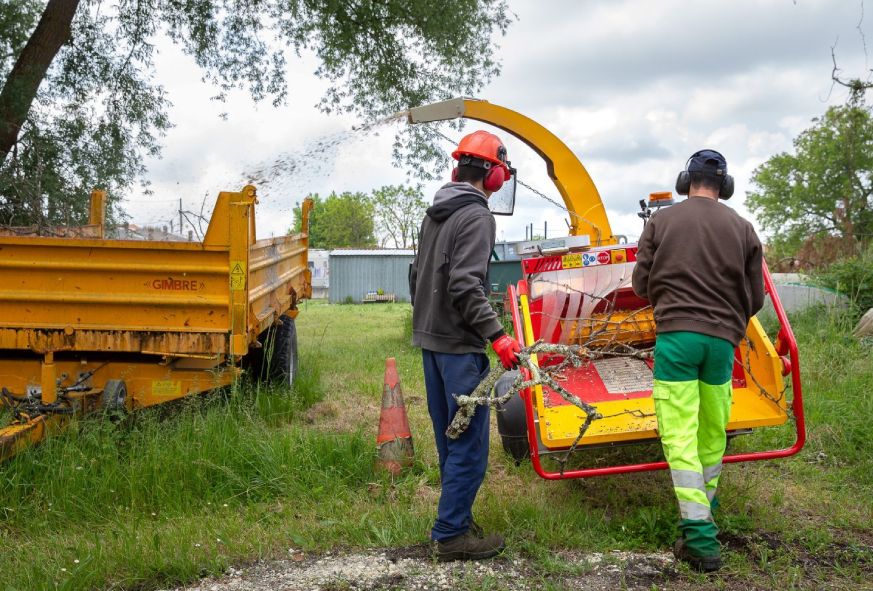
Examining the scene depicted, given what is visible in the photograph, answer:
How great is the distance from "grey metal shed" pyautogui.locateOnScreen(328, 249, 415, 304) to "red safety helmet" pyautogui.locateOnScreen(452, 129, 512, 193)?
29135mm

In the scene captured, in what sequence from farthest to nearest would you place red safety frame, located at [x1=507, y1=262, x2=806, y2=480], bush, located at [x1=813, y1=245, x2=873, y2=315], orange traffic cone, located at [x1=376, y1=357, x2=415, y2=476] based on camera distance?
bush, located at [x1=813, y1=245, x2=873, y2=315], orange traffic cone, located at [x1=376, y1=357, x2=415, y2=476], red safety frame, located at [x1=507, y1=262, x2=806, y2=480]

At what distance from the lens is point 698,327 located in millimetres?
3604

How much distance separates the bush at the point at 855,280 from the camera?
30.6 ft

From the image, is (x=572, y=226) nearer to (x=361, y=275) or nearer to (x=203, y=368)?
(x=203, y=368)

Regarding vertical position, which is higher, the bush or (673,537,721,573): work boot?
the bush

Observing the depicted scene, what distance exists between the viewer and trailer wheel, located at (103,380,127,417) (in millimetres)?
5105

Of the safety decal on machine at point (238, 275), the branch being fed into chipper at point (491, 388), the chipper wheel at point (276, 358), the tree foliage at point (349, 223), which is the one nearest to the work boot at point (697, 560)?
the branch being fed into chipper at point (491, 388)

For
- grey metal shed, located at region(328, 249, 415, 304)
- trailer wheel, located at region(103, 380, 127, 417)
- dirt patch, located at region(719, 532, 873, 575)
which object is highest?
grey metal shed, located at region(328, 249, 415, 304)

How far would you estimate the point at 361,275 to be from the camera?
33.1 metres

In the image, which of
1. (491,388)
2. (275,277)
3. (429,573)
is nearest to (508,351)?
(491,388)

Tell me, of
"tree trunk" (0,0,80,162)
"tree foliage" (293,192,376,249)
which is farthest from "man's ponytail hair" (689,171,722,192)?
"tree foliage" (293,192,376,249)

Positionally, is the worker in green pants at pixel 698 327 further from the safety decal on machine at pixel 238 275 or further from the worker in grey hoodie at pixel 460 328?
the safety decal on machine at pixel 238 275

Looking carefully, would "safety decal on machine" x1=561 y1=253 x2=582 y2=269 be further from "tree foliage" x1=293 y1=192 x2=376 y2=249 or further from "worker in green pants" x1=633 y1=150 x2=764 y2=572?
"tree foliage" x1=293 y1=192 x2=376 y2=249

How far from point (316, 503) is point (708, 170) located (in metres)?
2.74
